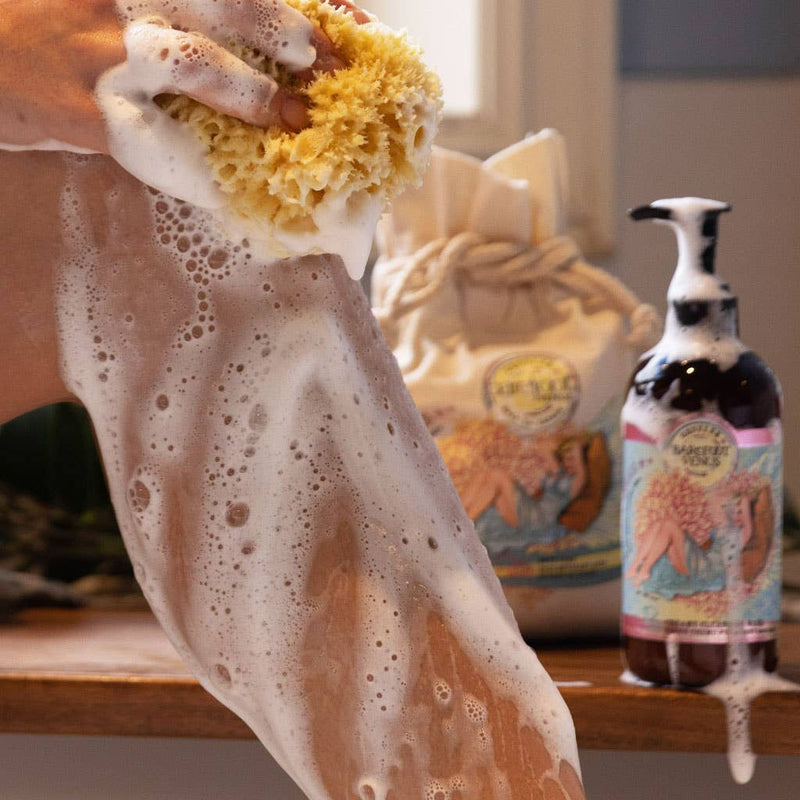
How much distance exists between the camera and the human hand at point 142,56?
27cm

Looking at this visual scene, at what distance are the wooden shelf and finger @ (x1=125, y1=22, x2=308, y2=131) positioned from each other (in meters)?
0.36

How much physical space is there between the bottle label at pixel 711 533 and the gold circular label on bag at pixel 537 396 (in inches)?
3.6

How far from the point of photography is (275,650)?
0.31m

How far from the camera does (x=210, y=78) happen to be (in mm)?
264

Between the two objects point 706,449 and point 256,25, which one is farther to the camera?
point 706,449

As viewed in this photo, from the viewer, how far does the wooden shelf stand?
1.78 feet

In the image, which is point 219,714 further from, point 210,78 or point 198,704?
point 210,78

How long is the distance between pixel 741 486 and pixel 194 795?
12.8 inches

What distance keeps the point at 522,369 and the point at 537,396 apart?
2cm

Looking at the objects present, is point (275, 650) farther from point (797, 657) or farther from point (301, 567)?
point (797, 657)

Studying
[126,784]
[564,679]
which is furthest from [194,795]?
[564,679]

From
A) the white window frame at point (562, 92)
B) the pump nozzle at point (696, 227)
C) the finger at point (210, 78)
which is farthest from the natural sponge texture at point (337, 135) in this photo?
the white window frame at point (562, 92)

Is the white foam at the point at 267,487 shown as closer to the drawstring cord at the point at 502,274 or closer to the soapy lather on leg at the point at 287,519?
the soapy lather on leg at the point at 287,519

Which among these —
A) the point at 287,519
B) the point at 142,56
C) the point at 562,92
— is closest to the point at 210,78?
the point at 142,56
